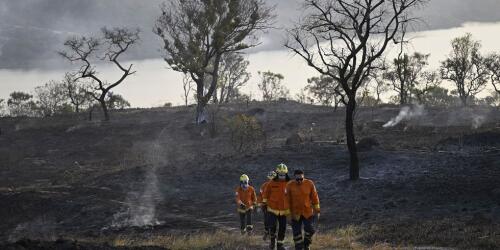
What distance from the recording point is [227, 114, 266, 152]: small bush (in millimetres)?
34688

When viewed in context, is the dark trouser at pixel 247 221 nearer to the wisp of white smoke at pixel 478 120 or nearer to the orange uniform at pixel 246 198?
the orange uniform at pixel 246 198

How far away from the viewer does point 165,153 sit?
38.4 meters


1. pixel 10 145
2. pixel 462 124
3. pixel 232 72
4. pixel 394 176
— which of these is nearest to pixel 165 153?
pixel 10 145

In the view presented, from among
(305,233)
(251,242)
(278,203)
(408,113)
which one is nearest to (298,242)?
(305,233)

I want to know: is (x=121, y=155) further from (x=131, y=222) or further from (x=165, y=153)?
(x=131, y=222)

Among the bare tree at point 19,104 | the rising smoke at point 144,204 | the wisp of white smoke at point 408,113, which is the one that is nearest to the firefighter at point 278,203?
the rising smoke at point 144,204

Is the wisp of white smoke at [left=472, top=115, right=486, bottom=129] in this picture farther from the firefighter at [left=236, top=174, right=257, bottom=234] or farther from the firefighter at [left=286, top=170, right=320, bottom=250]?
the firefighter at [left=286, top=170, right=320, bottom=250]

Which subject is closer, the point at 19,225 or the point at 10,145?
the point at 19,225

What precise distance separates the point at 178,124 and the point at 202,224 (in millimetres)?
29726

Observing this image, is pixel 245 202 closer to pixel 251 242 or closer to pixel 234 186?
pixel 251 242

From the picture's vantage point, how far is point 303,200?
12.5m

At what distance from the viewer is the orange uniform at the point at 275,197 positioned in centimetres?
1332

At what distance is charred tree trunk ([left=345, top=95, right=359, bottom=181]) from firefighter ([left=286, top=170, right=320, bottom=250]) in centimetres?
1169

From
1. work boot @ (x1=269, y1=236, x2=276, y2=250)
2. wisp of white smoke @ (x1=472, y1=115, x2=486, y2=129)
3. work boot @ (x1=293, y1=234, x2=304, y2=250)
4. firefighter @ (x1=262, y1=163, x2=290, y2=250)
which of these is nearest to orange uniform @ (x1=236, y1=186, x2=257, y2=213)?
firefighter @ (x1=262, y1=163, x2=290, y2=250)
